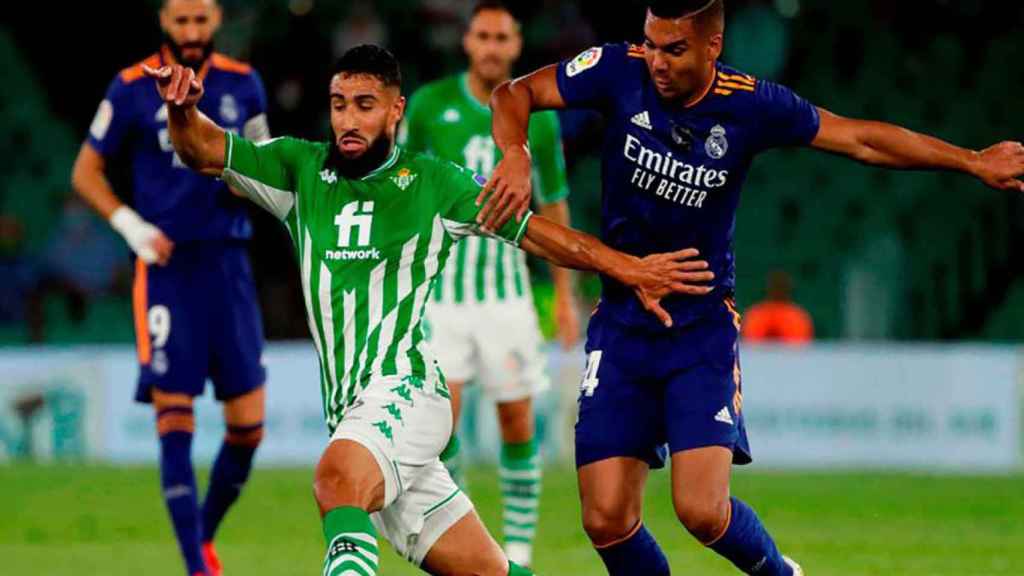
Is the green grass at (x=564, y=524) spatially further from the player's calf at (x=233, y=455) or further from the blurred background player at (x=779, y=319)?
the blurred background player at (x=779, y=319)

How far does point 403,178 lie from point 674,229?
1.06 meters

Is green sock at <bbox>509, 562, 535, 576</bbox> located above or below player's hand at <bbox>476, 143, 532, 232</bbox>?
below

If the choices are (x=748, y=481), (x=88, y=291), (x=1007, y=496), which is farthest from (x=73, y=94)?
(x=1007, y=496)

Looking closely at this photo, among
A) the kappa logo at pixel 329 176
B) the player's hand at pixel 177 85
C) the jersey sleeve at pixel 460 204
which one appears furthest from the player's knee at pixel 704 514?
the player's hand at pixel 177 85

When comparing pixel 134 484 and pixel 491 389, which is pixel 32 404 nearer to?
pixel 134 484

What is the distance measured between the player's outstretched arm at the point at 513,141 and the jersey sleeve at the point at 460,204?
49 millimetres

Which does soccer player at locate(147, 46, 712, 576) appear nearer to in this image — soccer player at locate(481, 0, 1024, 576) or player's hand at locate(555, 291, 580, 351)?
soccer player at locate(481, 0, 1024, 576)

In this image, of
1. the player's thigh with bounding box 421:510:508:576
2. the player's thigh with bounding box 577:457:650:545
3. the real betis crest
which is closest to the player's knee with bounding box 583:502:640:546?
the player's thigh with bounding box 577:457:650:545

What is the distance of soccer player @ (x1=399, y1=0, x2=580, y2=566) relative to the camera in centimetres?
988

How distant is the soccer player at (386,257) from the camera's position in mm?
6707

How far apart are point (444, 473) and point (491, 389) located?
3.17 m

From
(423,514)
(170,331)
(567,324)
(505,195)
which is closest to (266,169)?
(505,195)

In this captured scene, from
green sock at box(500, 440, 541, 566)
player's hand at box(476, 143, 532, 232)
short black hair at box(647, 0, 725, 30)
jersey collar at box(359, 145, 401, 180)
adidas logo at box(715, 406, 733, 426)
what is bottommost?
green sock at box(500, 440, 541, 566)

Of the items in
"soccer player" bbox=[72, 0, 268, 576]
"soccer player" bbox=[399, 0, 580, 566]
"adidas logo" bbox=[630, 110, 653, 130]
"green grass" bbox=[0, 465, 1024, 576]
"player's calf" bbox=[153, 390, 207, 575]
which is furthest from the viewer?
"green grass" bbox=[0, 465, 1024, 576]
